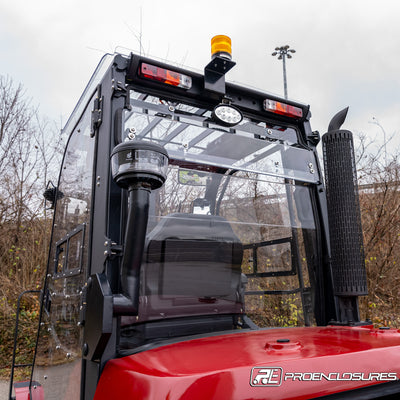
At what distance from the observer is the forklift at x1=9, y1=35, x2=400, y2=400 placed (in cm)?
127

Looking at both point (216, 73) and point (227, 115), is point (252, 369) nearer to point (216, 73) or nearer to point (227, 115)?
point (227, 115)

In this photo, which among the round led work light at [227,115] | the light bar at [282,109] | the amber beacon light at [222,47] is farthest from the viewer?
the light bar at [282,109]

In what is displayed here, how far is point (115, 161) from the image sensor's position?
1.41m

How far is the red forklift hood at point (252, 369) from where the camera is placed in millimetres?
A: 1083

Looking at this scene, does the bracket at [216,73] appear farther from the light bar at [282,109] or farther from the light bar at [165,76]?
the light bar at [282,109]

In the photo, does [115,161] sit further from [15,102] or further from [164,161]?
[15,102]

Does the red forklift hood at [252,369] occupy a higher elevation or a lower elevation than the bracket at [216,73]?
lower

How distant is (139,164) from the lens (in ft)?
4.46

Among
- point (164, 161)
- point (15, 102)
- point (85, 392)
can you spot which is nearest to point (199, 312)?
point (85, 392)

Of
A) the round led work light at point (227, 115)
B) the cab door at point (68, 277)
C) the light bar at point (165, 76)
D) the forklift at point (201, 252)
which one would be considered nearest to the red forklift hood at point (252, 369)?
the forklift at point (201, 252)

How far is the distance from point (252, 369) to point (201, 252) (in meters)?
0.92

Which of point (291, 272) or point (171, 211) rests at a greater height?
point (171, 211)

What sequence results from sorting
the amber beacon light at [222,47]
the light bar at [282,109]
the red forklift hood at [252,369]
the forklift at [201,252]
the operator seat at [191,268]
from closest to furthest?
the red forklift hood at [252,369]
the forklift at [201,252]
the operator seat at [191,268]
the amber beacon light at [222,47]
the light bar at [282,109]

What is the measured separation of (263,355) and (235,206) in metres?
1.17
